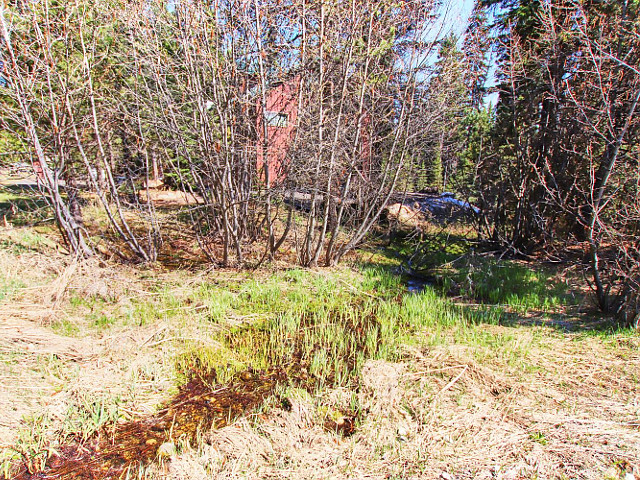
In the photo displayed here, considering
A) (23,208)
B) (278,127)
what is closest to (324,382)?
(278,127)

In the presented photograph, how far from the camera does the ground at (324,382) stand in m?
2.68

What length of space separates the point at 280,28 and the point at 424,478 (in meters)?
6.38

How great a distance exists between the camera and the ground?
8.79ft

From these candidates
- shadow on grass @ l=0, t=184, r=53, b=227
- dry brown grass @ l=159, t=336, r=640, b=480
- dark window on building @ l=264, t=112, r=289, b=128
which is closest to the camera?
dry brown grass @ l=159, t=336, r=640, b=480

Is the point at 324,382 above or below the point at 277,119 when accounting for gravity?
below

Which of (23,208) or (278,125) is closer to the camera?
(278,125)

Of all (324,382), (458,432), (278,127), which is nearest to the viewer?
(458,432)

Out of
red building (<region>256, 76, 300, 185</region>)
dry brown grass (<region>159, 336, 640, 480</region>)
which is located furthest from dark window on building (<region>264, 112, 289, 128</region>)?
dry brown grass (<region>159, 336, 640, 480</region>)

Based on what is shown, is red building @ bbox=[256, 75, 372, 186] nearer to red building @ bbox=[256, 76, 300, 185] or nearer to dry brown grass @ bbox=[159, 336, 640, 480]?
red building @ bbox=[256, 76, 300, 185]

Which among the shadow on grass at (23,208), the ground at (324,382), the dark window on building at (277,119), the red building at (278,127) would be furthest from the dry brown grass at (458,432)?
the shadow on grass at (23,208)

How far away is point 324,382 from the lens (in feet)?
12.0

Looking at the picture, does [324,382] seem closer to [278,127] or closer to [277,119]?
[278,127]

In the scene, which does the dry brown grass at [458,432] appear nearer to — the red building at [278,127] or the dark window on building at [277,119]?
the red building at [278,127]

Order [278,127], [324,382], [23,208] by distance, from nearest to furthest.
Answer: [324,382] < [278,127] < [23,208]
